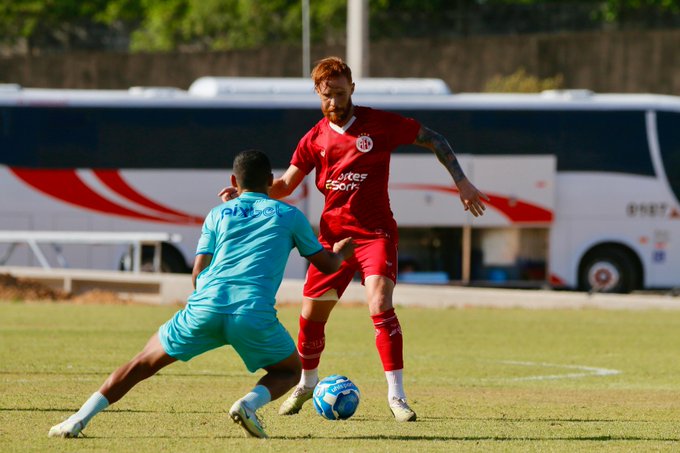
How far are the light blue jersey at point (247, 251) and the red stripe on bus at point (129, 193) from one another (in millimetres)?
18414

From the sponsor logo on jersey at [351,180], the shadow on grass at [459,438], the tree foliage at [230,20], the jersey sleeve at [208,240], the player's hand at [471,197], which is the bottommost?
the shadow on grass at [459,438]

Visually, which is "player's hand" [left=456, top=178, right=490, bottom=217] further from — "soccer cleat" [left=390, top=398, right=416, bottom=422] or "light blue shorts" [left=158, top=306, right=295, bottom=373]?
"light blue shorts" [left=158, top=306, right=295, bottom=373]

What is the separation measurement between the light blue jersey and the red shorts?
1.40 meters

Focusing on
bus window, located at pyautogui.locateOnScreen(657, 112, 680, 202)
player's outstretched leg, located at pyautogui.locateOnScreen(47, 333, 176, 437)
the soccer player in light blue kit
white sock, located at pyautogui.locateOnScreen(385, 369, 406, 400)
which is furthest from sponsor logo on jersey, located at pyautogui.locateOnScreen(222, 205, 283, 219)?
bus window, located at pyautogui.locateOnScreen(657, 112, 680, 202)

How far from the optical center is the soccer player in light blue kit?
303 inches

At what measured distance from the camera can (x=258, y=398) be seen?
25.6 feet

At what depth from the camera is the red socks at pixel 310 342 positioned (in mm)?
9719

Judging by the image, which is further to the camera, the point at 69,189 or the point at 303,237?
the point at 69,189

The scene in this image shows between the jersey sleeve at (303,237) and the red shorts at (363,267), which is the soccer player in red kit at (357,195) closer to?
the red shorts at (363,267)

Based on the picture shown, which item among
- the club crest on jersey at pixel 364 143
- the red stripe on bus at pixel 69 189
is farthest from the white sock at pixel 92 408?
the red stripe on bus at pixel 69 189

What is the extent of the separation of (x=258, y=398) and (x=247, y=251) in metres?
0.80

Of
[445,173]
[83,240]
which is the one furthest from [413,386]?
[445,173]

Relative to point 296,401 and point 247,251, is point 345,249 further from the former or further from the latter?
point 296,401

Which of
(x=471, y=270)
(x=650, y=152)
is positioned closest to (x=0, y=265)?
(x=471, y=270)
